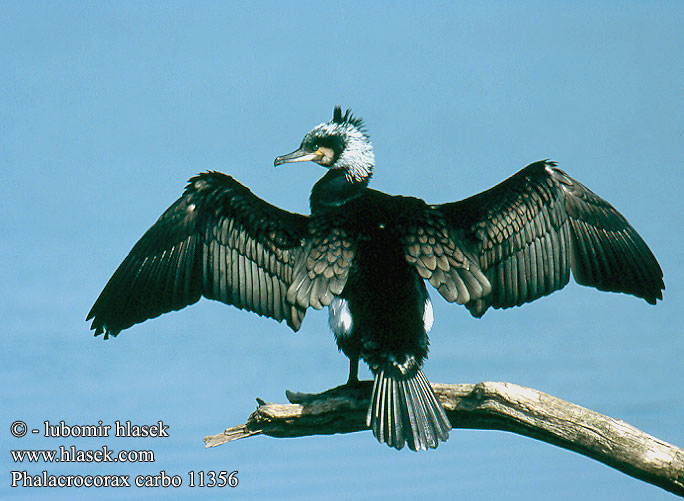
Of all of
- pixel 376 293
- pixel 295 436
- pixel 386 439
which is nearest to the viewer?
pixel 386 439

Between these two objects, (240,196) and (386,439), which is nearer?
(386,439)

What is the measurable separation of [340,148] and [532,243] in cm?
145

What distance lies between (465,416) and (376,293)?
0.95 meters

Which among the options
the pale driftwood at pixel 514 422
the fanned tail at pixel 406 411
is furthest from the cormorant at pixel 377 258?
the pale driftwood at pixel 514 422

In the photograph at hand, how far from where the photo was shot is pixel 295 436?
4816 mm

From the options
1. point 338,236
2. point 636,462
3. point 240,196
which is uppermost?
point 240,196

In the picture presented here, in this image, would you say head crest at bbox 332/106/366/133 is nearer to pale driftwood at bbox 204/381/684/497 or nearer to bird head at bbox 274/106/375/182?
bird head at bbox 274/106/375/182

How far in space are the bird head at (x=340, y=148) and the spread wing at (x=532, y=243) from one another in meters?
0.67

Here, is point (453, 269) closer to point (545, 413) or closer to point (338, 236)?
point (338, 236)

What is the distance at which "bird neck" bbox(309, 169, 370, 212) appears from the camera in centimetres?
516

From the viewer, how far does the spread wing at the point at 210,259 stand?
500cm

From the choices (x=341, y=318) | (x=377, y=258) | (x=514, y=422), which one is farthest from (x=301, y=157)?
(x=514, y=422)

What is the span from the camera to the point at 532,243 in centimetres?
523

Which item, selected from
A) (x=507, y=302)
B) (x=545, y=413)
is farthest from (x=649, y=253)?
(x=545, y=413)
